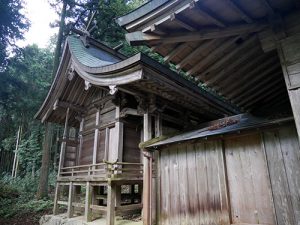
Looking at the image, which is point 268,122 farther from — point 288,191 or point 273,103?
point 273,103

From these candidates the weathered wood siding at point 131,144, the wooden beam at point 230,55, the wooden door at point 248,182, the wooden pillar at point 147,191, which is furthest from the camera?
the weathered wood siding at point 131,144

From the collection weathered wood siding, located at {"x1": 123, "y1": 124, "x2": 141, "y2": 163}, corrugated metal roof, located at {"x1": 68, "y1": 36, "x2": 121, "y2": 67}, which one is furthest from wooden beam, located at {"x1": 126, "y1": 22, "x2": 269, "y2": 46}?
weathered wood siding, located at {"x1": 123, "y1": 124, "x2": 141, "y2": 163}

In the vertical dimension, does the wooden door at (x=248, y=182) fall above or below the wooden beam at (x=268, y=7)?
below

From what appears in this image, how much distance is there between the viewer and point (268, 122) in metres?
3.63

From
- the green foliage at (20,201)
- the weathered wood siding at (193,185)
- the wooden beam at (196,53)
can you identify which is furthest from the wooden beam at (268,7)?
the green foliage at (20,201)

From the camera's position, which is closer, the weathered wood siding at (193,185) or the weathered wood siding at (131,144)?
the weathered wood siding at (193,185)

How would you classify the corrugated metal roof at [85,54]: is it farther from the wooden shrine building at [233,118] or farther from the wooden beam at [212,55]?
the wooden beam at [212,55]

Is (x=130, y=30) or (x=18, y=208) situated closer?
(x=130, y=30)

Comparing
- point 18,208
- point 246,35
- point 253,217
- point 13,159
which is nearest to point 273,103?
point 253,217

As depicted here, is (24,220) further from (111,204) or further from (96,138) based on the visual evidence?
(111,204)

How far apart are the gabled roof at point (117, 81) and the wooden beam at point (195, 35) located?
230 cm

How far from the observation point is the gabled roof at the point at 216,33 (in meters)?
2.28

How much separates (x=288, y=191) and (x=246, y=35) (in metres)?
2.45

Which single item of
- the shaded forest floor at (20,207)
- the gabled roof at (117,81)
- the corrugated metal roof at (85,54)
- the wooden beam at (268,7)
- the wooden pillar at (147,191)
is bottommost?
the shaded forest floor at (20,207)
